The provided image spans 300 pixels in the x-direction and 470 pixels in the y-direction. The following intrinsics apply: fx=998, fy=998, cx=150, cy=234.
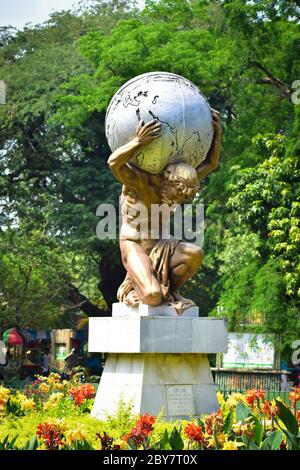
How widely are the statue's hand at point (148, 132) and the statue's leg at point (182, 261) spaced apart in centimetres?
139

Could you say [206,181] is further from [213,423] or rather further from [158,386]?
[213,423]

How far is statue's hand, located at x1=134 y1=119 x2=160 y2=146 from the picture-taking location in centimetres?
1123

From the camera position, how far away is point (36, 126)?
112ft

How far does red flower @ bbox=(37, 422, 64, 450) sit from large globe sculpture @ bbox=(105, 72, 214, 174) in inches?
166

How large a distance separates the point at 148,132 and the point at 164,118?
280 millimetres

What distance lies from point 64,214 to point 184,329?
21247 millimetres

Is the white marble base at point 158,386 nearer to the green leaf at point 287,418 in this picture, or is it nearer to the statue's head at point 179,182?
the statue's head at point 179,182

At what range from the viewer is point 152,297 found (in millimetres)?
11375

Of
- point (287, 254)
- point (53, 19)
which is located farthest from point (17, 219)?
point (287, 254)

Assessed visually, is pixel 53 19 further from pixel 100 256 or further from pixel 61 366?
pixel 61 366

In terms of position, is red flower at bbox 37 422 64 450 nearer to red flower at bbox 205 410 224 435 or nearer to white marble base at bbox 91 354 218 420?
red flower at bbox 205 410 224 435

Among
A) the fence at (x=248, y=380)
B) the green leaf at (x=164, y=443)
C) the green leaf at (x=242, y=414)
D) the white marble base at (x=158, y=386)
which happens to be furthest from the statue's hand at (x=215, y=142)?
the fence at (x=248, y=380)

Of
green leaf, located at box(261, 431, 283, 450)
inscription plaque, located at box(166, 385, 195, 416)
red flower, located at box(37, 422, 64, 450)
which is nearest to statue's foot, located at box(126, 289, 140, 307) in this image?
inscription plaque, located at box(166, 385, 195, 416)

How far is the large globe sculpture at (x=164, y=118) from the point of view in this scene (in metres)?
11.4
